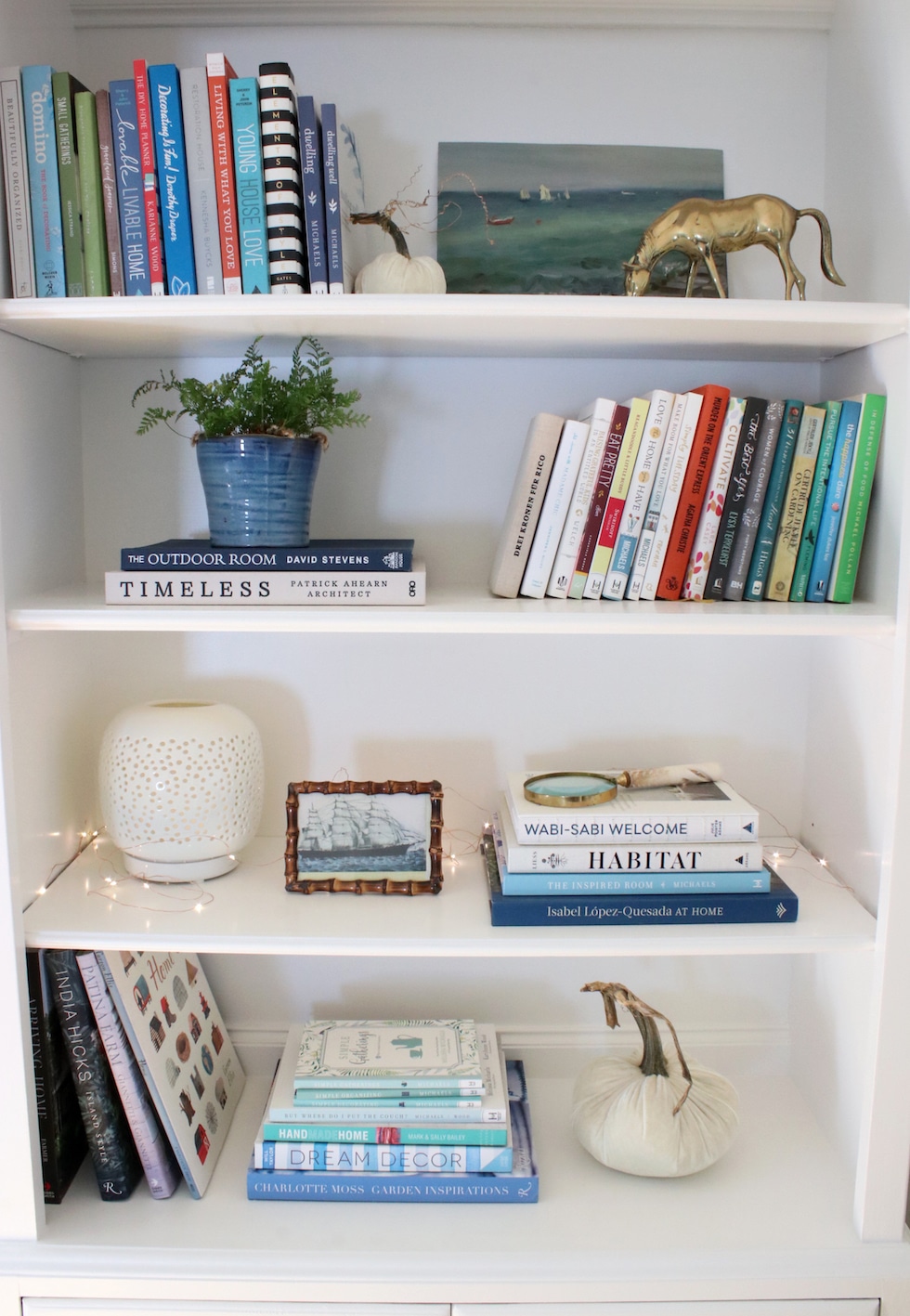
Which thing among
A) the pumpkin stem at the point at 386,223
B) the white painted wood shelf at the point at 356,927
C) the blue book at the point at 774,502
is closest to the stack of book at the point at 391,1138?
the white painted wood shelf at the point at 356,927

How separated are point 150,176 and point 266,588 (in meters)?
0.48

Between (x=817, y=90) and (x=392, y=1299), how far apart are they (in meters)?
1.64

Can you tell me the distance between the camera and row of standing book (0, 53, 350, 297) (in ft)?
3.71

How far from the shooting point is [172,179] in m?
1.15

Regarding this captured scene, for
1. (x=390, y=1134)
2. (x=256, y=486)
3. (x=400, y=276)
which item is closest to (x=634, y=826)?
(x=390, y=1134)

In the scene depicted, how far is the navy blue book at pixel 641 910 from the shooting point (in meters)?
1.22

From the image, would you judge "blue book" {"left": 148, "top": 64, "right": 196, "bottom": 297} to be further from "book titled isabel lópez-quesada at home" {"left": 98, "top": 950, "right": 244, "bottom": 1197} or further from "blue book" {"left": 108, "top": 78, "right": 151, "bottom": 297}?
"book titled isabel lópez-quesada at home" {"left": 98, "top": 950, "right": 244, "bottom": 1197}

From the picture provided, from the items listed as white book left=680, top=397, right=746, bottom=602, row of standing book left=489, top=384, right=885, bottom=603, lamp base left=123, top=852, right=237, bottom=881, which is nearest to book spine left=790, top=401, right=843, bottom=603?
row of standing book left=489, top=384, right=885, bottom=603

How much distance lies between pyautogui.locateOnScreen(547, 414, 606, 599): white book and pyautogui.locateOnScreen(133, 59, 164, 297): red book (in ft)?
1.72

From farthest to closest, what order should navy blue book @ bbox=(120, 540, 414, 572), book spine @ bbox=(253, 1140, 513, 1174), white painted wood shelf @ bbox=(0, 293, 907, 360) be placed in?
book spine @ bbox=(253, 1140, 513, 1174), navy blue book @ bbox=(120, 540, 414, 572), white painted wood shelf @ bbox=(0, 293, 907, 360)

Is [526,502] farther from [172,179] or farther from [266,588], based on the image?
[172,179]

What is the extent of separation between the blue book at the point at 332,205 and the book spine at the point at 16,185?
331 mm

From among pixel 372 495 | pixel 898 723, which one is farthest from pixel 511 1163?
pixel 372 495

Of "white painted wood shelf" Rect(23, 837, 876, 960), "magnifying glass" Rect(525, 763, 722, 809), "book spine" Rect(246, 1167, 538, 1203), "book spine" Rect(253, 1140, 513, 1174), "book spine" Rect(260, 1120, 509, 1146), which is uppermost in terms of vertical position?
"magnifying glass" Rect(525, 763, 722, 809)
